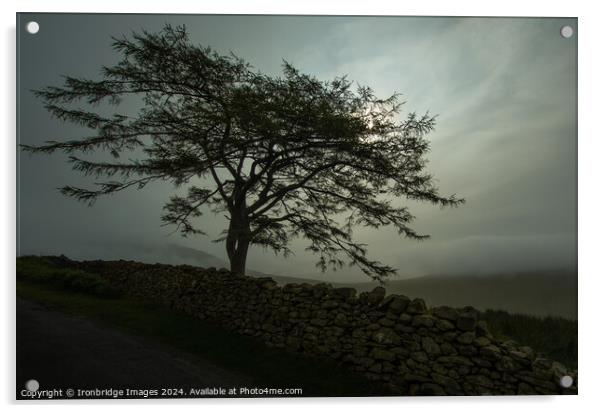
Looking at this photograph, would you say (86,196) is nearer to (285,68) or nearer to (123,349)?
(123,349)

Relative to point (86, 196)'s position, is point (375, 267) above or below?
below

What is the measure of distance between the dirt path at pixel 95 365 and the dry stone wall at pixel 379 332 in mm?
933

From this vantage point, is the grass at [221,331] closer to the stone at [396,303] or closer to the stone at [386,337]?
the stone at [386,337]

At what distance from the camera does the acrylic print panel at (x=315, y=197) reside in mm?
4207

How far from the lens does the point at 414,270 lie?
14.5 feet

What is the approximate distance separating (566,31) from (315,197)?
3.74m

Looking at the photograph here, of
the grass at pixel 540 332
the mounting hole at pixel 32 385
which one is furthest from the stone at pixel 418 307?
the mounting hole at pixel 32 385

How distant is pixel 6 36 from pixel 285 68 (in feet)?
11.1

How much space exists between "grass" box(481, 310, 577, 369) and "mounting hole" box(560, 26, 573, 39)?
345 centimetres

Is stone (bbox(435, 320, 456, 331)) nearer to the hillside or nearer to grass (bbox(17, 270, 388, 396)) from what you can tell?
the hillside

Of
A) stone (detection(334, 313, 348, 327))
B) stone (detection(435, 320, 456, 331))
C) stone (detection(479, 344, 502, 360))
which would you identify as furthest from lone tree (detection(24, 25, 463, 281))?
stone (detection(479, 344, 502, 360))

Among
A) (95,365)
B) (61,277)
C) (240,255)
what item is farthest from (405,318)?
(61,277)

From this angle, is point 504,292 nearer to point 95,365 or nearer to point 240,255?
point 240,255
